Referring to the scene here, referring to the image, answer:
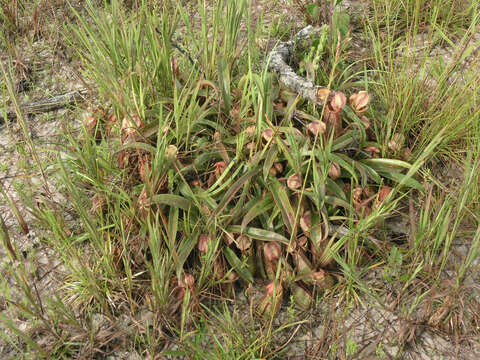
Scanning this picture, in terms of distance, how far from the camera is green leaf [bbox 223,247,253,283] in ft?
5.46

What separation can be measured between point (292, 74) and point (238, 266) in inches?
35.5

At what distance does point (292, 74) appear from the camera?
1.98 metres

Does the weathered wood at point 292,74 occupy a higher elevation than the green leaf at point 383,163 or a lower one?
higher

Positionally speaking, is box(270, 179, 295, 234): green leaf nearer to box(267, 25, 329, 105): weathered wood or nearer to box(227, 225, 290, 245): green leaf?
box(227, 225, 290, 245): green leaf

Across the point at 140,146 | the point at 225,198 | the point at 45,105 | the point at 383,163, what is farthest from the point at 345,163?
the point at 45,105

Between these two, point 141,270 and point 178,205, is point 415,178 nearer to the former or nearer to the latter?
point 178,205

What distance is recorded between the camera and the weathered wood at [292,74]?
1.85 metres

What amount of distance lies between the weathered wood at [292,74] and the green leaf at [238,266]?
71 centimetres

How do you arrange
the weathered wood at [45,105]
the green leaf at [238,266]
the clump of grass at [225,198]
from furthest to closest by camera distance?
the weathered wood at [45,105] → the green leaf at [238,266] → the clump of grass at [225,198]

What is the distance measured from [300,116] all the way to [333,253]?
636 mm

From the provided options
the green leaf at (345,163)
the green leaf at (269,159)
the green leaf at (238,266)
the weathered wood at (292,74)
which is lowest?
the green leaf at (238,266)

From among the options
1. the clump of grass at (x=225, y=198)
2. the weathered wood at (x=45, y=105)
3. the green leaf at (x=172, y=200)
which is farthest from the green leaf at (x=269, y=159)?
the weathered wood at (x=45, y=105)

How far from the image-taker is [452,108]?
1813 mm

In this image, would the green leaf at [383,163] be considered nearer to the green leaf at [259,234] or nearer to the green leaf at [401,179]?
the green leaf at [401,179]
